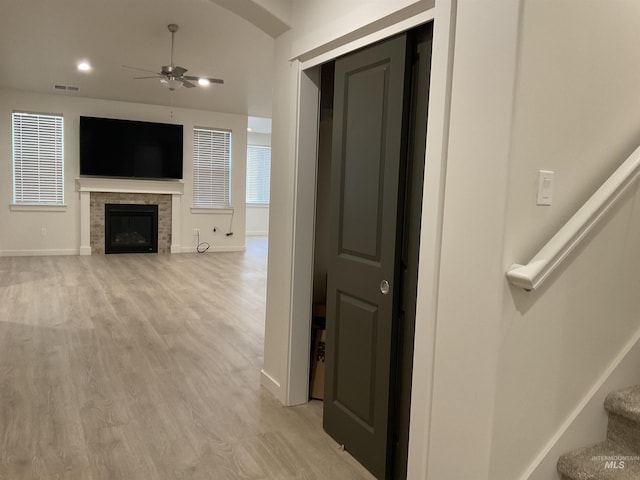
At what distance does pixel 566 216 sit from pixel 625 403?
0.76 metres

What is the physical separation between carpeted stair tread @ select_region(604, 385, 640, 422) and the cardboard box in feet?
5.24

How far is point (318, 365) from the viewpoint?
3057 mm

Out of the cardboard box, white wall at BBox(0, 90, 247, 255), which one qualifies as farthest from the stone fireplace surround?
the cardboard box

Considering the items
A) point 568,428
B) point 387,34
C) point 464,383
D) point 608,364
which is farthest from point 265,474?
point 387,34

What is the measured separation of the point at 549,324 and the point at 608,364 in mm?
428

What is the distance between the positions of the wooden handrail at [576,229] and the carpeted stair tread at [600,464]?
73cm

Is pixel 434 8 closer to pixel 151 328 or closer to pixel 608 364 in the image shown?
pixel 608 364

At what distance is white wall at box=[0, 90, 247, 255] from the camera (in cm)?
808

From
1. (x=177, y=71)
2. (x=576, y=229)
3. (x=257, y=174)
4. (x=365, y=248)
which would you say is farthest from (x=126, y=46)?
(x=257, y=174)

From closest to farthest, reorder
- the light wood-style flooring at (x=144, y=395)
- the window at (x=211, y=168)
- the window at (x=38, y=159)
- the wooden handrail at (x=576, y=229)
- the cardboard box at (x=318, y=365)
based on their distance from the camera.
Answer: the wooden handrail at (x=576, y=229) → the light wood-style flooring at (x=144, y=395) → the cardboard box at (x=318, y=365) → the window at (x=38, y=159) → the window at (x=211, y=168)

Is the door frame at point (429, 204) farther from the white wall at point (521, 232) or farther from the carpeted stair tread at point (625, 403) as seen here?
the carpeted stair tread at point (625, 403)

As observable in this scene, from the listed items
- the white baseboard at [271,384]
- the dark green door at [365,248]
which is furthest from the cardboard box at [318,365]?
the dark green door at [365,248]

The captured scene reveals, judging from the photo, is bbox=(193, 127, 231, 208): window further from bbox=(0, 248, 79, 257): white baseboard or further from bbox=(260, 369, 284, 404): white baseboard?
bbox=(260, 369, 284, 404): white baseboard

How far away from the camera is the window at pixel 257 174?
13.2 metres
